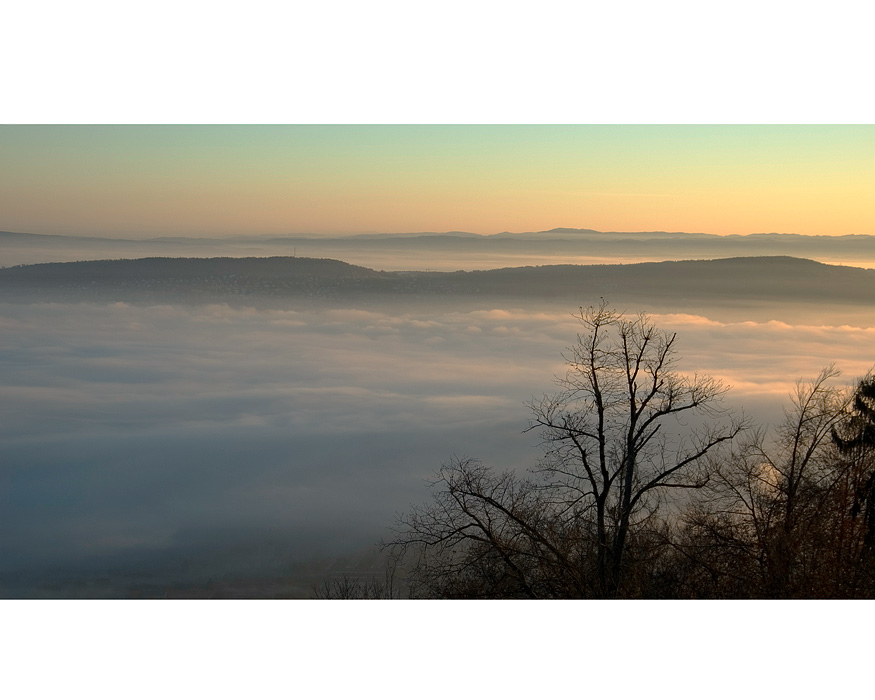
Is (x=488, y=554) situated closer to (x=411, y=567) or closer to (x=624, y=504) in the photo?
(x=411, y=567)

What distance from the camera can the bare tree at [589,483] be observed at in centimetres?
1339

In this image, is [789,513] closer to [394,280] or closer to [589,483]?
[589,483]

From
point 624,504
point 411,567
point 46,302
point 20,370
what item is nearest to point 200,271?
point 46,302

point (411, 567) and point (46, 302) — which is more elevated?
point (46, 302)

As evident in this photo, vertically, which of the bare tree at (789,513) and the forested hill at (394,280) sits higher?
the forested hill at (394,280)

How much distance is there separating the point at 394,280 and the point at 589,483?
6.65m

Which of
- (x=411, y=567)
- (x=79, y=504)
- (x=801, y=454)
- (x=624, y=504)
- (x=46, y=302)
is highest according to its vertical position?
(x=46, y=302)

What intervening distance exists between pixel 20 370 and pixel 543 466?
1648cm

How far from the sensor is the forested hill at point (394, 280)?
605 inches

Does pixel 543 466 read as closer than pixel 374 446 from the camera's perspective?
Yes

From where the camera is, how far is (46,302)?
60.7ft

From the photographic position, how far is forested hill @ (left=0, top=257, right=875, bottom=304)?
15359mm

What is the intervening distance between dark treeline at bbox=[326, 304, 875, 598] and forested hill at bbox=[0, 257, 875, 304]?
4.71ft

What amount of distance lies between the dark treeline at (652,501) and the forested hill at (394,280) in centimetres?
144
